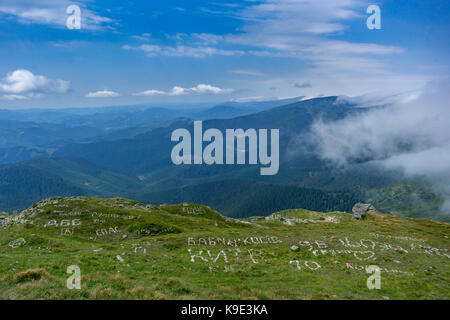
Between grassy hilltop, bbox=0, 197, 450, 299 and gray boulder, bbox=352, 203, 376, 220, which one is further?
gray boulder, bbox=352, 203, 376, 220

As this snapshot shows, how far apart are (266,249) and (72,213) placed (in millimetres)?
55309

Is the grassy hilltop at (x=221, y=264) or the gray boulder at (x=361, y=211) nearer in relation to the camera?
the grassy hilltop at (x=221, y=264)

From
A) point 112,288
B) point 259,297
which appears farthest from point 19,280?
point 259,297

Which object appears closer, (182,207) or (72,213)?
(72,213)

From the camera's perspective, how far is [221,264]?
30.5m

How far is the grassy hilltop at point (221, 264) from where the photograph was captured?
19312mm

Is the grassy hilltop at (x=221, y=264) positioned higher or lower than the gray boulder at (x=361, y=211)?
higher

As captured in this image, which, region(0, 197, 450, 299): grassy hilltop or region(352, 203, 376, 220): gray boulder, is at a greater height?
region(0, 197, 450, 299): grassy hilltop

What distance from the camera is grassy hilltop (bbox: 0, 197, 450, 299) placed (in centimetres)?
1931

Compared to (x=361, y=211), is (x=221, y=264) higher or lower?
higher

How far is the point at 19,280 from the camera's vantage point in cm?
1966

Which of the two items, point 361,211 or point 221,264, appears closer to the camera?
point 221,264
